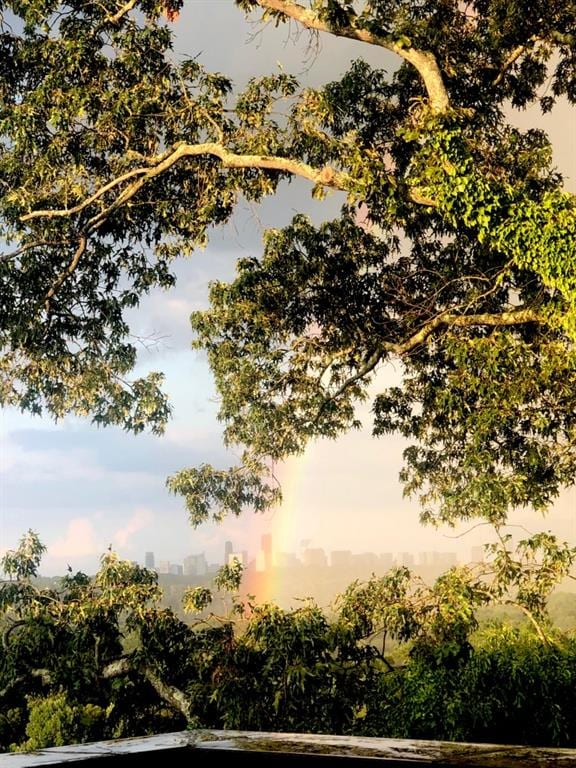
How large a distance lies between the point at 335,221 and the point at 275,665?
5526mm

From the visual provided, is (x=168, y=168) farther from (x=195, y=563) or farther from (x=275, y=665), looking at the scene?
(x=195, y=563)

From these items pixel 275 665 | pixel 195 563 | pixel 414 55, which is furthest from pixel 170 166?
pixel 195 563

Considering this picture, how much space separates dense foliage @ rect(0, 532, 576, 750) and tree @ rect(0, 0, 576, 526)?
5.36 ft

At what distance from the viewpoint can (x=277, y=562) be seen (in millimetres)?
14117

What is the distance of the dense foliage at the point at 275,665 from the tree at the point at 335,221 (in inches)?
64.3

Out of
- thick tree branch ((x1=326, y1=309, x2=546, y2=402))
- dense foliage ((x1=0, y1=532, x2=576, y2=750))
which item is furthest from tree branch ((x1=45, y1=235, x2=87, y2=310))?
thick tree branch ((x1=326, y1=309, x2=546, y2=402))

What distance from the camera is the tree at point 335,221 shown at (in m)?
7.46

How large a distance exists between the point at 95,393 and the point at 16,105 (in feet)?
11.6

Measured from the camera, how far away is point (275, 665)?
678 centimetres

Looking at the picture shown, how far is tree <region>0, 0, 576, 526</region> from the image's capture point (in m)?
7.46

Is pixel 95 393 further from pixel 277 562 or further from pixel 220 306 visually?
pixel 277 562

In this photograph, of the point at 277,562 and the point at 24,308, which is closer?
the point at 24,308

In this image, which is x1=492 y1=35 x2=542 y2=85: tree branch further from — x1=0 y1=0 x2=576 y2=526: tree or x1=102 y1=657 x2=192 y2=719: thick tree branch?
x1=102 y1=657 x2=192 y2=719: thick tree branch

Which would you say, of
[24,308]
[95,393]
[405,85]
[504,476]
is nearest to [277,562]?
[95,393]
